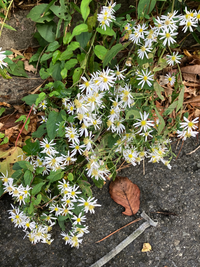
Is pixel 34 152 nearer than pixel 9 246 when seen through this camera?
Yes

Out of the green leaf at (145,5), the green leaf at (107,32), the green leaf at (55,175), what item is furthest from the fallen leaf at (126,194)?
the green leaf at (145,5)

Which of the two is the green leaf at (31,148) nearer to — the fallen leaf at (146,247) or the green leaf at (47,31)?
the green leaf at (47,31)

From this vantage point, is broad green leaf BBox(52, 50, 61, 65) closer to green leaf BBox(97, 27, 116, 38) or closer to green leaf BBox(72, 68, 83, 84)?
green leaf BBox(72, 68, 83, 84)

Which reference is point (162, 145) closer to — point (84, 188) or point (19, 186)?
point (84, 188)

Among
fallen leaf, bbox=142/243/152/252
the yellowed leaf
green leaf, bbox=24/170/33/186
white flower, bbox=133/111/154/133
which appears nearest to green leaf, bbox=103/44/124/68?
white flower, bbox=133/111/154/133

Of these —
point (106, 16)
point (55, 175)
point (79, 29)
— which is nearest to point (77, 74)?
point (79, 29)

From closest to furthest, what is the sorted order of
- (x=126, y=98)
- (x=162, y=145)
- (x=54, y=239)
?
1. (x=126, y=98)
2. (x=162, y=145)
3. (x=54, y=239)

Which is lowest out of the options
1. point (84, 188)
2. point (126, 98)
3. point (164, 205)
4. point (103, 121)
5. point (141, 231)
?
point (141, 231)

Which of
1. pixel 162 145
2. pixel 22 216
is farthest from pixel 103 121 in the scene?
pixel 22 216
